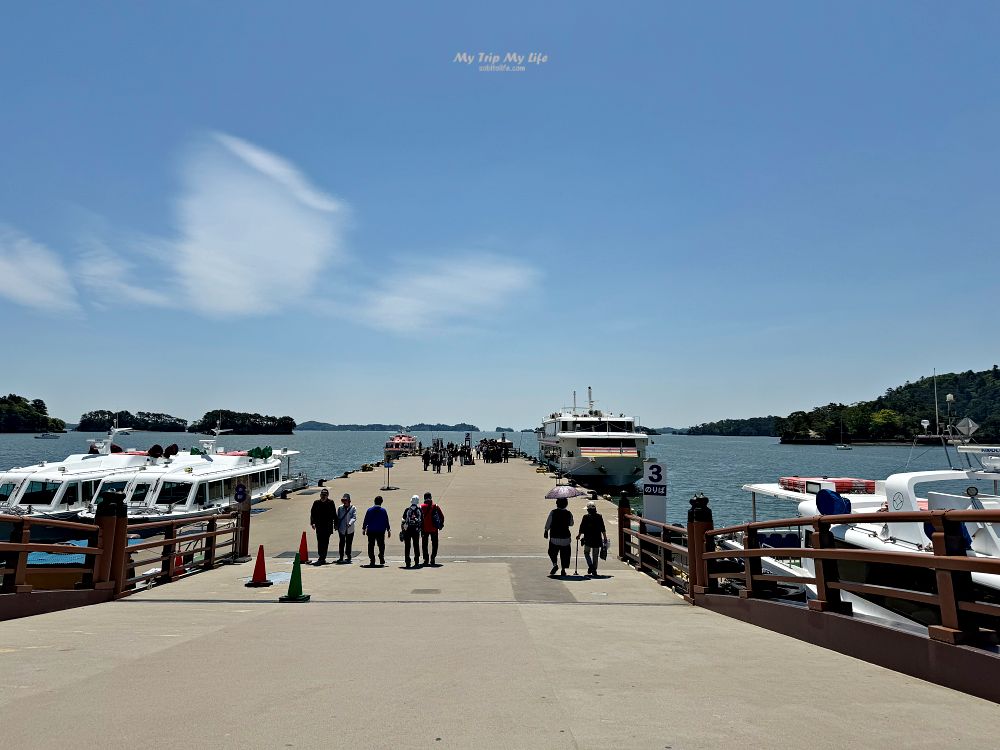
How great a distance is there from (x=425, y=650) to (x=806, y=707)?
12.2 feet

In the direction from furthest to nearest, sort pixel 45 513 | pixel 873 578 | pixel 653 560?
pixel 45 513 → pixel 653 560 → pixel 873 578

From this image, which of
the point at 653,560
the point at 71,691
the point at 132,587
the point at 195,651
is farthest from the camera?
the point at 653,560

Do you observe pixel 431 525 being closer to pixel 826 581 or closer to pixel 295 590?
pixel 295 590

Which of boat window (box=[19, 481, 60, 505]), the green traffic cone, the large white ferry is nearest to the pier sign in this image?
the green traffic cone

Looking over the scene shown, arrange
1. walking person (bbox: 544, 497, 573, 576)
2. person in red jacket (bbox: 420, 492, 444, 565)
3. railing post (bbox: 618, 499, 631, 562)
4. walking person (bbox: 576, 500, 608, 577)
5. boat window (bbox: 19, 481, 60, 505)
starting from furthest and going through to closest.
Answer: boat window (bbox: 19, 481, 60, 505) < railing post (bbox: 618, 499, 631, 562) < person in red jacket (bbox: 420, 492, 444, 565) < walking person (bbox: 576, 500, 608, 577) < walking person (bbox: 544, 497, 573, 576)

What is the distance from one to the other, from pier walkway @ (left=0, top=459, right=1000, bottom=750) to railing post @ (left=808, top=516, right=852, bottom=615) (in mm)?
466

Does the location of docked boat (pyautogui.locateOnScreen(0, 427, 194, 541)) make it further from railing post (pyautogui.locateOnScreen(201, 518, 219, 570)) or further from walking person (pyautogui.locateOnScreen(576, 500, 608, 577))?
walking person (pyautogui.locateOnScreen(576, 500, 608, 577))

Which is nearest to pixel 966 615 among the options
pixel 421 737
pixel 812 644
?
pixel 812 644

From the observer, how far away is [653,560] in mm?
14781

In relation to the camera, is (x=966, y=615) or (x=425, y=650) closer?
(x=966, y=615)

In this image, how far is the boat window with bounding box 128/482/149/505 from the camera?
83.6 feet

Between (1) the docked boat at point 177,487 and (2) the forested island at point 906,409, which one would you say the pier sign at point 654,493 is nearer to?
(1) the docked boat at point 177,487

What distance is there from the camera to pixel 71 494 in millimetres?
24750

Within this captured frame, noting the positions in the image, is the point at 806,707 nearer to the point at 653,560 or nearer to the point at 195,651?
the point at 195,651
